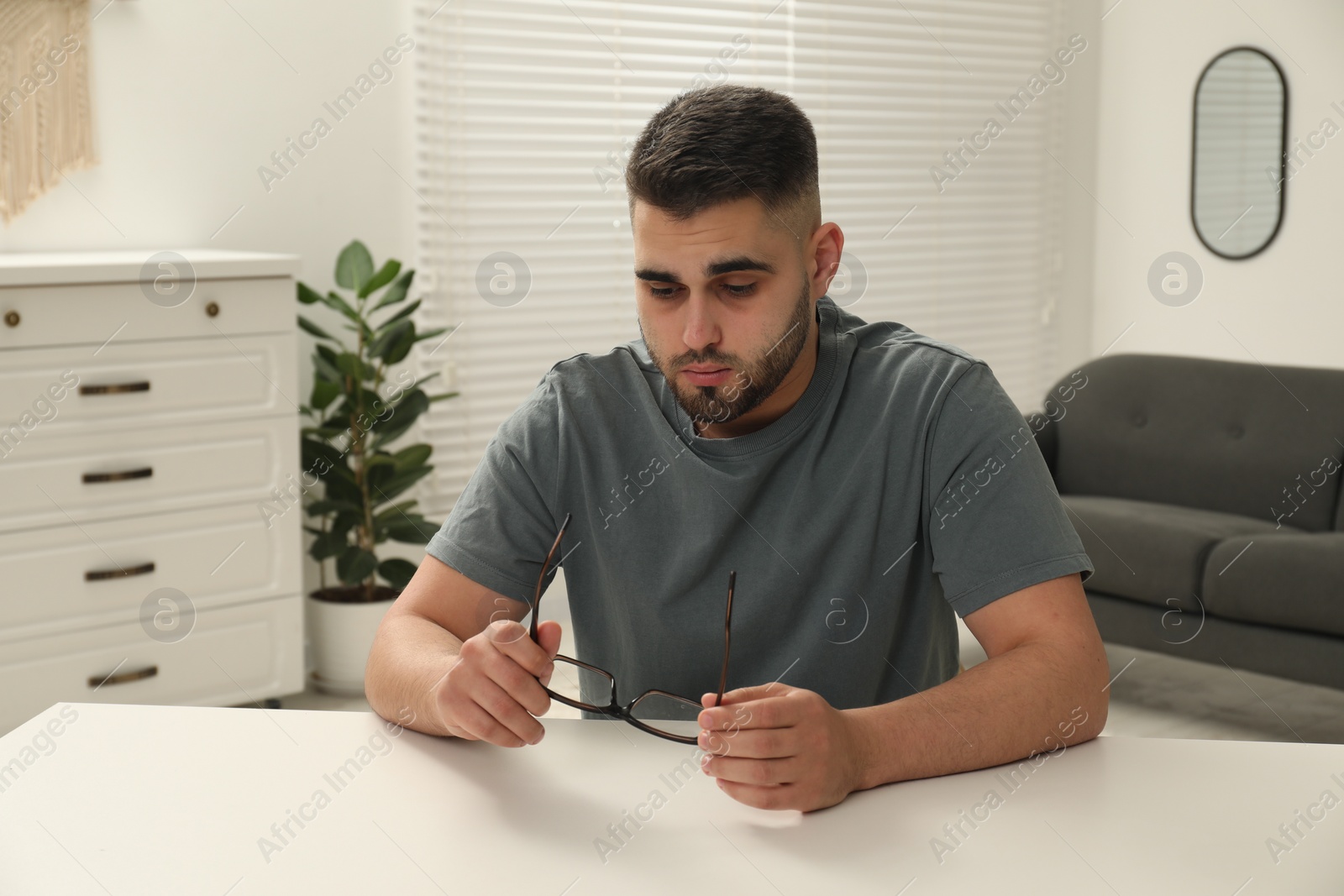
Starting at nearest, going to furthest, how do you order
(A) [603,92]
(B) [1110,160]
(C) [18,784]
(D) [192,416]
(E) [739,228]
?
(C) [18,784] → (E) [739,228] → (D) [192,416] → (A) [603,92] → (B) [1110,160]

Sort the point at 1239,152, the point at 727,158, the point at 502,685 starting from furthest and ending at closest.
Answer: the point at 1239,152, the point at 727,158, the point at 502,685

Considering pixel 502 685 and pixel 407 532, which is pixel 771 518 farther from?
pixel 407 532

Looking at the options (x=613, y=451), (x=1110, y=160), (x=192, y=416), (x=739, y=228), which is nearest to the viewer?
(x=739, y=228)

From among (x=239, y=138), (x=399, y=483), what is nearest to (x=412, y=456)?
(x=399, y=483)

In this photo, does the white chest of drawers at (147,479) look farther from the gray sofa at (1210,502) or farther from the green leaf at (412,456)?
the gray sofa at (1210,502)

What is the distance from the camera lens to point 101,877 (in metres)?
0.97

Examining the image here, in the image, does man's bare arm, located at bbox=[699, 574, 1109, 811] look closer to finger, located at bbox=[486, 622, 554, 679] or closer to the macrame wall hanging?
finger, located at bbox=[486, 622, 554, 679]

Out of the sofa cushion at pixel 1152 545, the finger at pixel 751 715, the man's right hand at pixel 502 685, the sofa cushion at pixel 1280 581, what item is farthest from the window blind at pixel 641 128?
the finger at pixel 751 715

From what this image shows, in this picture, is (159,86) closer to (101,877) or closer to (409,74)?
(409,74)

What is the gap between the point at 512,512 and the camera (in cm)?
A: 152

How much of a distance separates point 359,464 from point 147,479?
645mm

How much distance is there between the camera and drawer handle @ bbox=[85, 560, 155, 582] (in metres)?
3.03

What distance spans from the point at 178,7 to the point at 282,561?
64.5 inches

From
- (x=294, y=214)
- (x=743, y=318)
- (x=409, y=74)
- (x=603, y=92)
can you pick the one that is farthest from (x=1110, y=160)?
(x=743, y=318)
